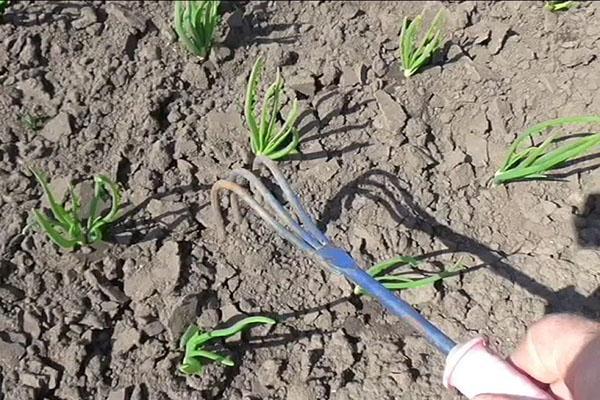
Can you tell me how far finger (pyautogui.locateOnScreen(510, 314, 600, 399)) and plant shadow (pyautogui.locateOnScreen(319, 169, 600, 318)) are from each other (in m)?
0.47

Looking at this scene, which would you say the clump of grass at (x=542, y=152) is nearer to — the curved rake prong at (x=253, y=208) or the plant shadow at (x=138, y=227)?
the curved rake prong at (x=253, y=208)

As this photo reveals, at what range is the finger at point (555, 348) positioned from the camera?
4.22 feet

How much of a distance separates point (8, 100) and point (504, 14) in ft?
4.36

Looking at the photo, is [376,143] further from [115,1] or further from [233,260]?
[115,1]

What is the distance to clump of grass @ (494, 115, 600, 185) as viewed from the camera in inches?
71.4

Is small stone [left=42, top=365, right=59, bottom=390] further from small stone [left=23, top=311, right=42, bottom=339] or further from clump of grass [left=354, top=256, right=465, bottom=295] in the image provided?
clump of grass [left=354, top=256, right=465, bottom=295]

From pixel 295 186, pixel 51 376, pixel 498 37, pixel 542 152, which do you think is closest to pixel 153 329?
pixel 51 376

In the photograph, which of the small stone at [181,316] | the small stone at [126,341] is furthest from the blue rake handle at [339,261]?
the small stone at [126,341]

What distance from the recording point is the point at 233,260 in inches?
74.1

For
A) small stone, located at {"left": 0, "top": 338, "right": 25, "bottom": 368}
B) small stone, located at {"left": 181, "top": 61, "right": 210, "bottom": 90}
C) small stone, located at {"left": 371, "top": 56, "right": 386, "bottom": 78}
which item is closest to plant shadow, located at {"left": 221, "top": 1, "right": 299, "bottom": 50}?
small stone, located at {"left": 181, "top": 61, "right": 210, "bottom": 90}

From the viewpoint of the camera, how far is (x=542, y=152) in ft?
6.13

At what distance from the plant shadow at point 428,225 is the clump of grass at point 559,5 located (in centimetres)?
68

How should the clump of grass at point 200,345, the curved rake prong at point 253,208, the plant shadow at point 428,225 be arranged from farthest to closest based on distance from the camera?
1. the plant shadow at point 428,225
2. the clump of grass at point 200,345
3. the curved rake prong at point 253,208

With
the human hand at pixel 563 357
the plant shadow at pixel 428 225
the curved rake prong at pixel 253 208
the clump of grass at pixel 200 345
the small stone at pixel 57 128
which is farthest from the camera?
the small stone at pixel 57 128
